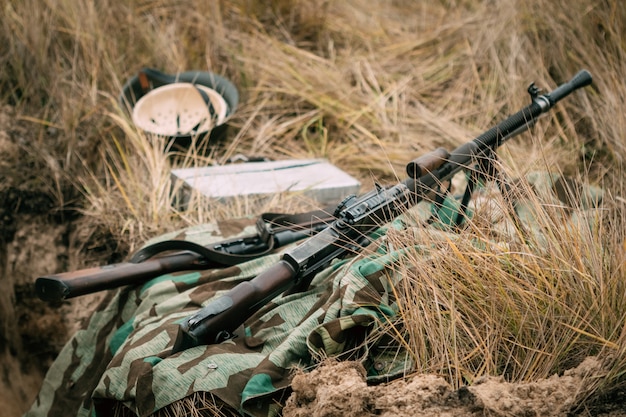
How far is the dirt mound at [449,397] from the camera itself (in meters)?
1.58

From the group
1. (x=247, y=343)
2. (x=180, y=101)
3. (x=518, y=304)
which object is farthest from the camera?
(x=180, y=101)

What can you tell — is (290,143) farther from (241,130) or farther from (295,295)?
(295,295)

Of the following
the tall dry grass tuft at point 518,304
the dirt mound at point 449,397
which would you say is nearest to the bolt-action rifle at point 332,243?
the tall dry grass tuft at point 518,304

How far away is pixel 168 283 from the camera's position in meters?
2.58

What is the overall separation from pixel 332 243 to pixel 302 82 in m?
2.58

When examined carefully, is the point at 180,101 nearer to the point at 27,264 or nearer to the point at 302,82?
the point at 302,82

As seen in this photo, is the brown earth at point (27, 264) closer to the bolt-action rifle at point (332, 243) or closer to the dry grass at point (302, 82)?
the dry grass at point (302, 82)

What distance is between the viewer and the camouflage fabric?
1.90 meters

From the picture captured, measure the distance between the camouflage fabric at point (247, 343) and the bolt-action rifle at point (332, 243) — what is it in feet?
0.18

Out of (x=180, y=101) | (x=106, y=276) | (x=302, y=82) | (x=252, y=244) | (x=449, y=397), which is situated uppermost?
(x=180, y=101)

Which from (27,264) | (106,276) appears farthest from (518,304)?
(27,264)

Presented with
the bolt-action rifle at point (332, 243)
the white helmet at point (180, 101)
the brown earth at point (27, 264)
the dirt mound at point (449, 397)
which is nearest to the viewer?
the dirt mound at point (449, 397)

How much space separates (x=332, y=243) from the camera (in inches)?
A: 88.1

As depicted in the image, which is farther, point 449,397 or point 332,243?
point 332,243
